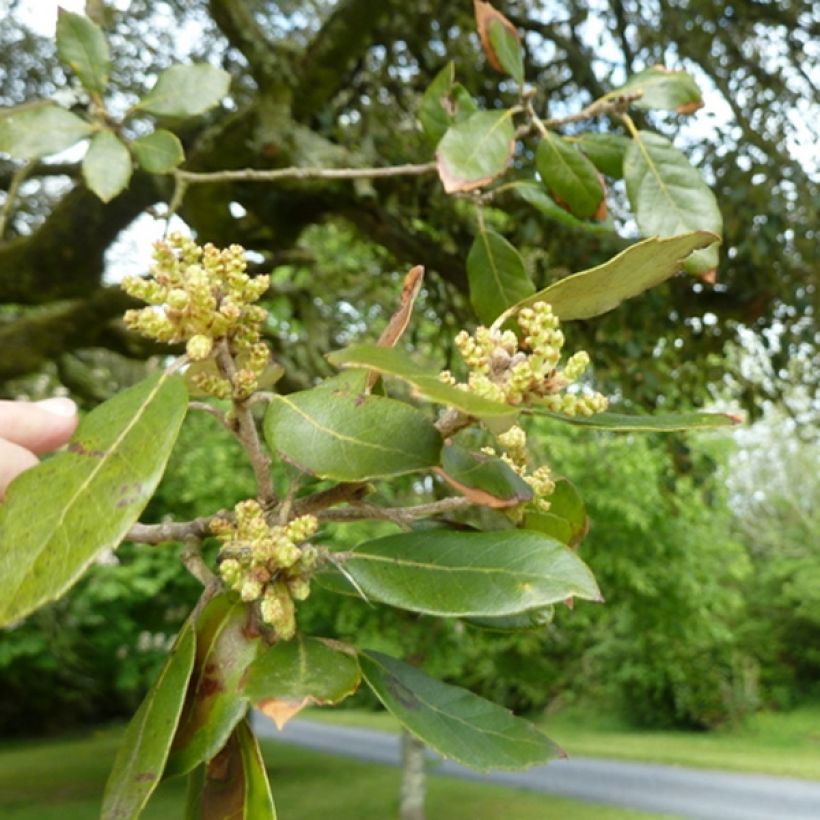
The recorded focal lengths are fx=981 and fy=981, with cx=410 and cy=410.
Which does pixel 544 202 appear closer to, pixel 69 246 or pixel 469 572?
pixel 469 572

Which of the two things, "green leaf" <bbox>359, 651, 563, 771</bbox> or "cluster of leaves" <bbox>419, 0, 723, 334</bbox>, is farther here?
"cluster of leaves" <bbox>419, 0, 723, 334</bbox>

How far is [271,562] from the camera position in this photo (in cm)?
66

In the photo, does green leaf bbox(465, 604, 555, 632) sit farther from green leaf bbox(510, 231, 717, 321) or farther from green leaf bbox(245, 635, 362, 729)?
green leaf bbox(510, 231, 717, 321)

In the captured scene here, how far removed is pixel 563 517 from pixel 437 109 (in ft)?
2.79

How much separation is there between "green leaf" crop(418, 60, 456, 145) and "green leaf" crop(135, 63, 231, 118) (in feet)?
0.97

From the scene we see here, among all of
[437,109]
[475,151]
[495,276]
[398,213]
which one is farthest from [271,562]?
[398,213]

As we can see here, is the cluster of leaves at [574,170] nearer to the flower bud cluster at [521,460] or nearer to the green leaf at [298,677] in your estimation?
the flower bud cluster at [521,460]

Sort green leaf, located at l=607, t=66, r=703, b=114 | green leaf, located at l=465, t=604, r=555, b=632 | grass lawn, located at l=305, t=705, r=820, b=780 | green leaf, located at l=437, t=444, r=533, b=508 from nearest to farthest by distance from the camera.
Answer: green leaf, located at l=437, t=444, r=533, b=508 → green leaf, located at l=465, t=604, r=555, b=632 → green leaf, located at l=607, t=66, r=703, b=114 → grass lawn, located at l=305, t=705, r=820, b=780

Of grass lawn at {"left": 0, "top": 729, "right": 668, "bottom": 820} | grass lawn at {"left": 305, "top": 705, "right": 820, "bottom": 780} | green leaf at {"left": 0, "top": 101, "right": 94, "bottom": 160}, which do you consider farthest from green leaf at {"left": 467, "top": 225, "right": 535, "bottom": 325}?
grass lawn at {"left": 305, "top": 705, "right": 820, "bottom": 780}

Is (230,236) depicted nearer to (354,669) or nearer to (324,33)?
(324,33)

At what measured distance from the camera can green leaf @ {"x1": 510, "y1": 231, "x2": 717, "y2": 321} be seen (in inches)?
25.5

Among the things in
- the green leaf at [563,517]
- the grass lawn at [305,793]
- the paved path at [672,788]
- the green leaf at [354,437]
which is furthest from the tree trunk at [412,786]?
the green leaf at [354,437]

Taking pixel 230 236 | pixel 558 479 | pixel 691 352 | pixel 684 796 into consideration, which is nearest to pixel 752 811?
pixel 684 796

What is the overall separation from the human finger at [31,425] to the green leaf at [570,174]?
2.41 ft
